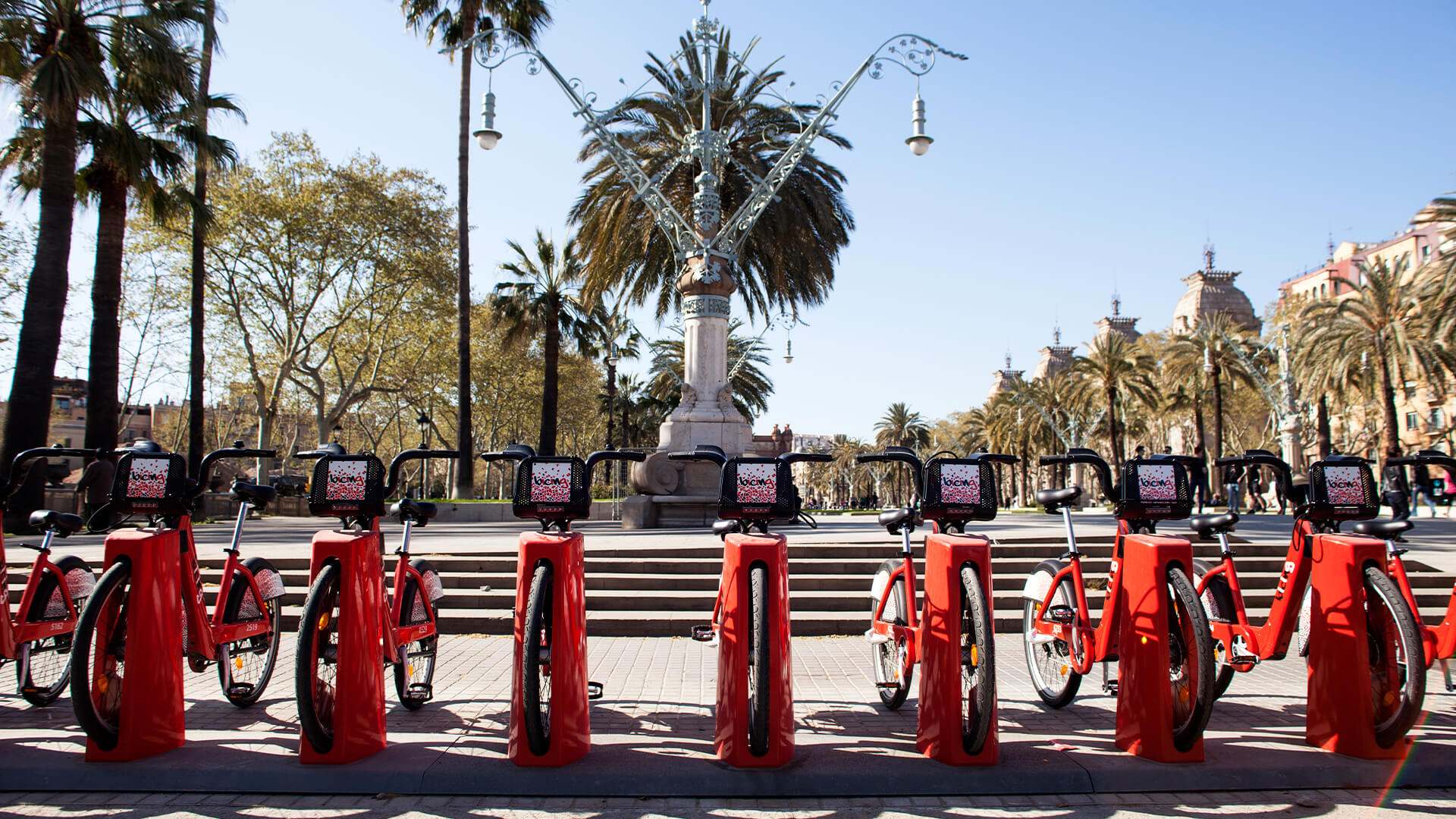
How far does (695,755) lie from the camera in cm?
418

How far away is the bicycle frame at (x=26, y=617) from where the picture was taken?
488 centimetres

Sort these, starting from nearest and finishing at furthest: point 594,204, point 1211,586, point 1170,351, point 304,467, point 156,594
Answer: point 156,594 < point 1211,586 < point 594,204 < point 1170,351 < point 304,467

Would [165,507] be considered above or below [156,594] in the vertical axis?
above

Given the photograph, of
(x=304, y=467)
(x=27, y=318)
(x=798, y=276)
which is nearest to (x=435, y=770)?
(x=27, y=318)

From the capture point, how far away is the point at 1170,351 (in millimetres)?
42562

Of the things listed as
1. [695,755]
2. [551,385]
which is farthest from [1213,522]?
[551,385]

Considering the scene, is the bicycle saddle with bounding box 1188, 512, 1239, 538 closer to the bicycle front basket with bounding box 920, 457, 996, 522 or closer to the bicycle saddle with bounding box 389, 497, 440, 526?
the bicycle front basket with bounding box 920, 457, 996, 522

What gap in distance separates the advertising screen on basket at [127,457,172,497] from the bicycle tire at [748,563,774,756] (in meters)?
3.13

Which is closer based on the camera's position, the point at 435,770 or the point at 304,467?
the point at 435,770

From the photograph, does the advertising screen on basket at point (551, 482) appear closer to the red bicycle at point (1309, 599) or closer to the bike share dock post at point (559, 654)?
the bike share dock post at point (559, 654)

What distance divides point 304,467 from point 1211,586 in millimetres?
54057

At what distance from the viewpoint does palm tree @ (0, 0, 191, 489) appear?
14688 millimetres

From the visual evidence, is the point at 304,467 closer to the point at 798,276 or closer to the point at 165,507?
the point at 798,276

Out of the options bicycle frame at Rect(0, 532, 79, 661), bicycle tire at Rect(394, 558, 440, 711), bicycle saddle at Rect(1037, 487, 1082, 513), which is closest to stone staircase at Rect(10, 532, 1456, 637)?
bicycle tire at Rect(394, 558, 440, 711)
